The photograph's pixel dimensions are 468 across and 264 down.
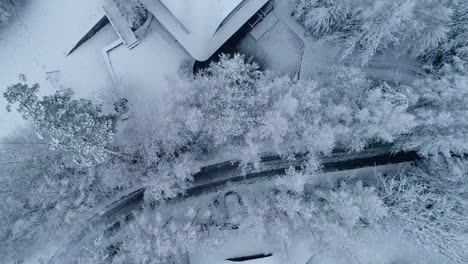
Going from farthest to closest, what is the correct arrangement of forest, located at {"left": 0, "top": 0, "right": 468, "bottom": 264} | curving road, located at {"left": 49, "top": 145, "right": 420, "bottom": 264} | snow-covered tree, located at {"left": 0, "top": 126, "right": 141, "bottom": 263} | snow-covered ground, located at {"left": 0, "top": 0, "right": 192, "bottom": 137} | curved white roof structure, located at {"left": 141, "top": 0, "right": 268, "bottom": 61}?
curving road, located at {"left": 49, "top": 145, "right": 420, "bottom": 264} → snow-covered ground, located at {"left": 0, "top": 0, "right": 192, "bottom": 137} → snow-covered tree, located at {"left": 0, "top": 126, "right": 141, "bottom": 263} → curved white roof structure, located at {"left": 141, "top": 0, "right": 268, "bottom": 61} → forest, located at {"left": 0, "top": 0, "right": 468, "bottom": 264}

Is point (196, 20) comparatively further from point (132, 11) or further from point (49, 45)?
point (49, 45)

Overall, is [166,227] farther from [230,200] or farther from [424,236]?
[424,236]

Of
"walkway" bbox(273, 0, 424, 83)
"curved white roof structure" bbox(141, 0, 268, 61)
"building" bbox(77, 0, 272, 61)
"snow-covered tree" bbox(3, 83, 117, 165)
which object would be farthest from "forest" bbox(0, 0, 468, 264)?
"curved white roof structure" bbox(141, 0, 268, 61)

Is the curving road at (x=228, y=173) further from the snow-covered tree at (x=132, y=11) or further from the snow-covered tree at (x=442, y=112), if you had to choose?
the snow-covered tree at (x=132, y=11)

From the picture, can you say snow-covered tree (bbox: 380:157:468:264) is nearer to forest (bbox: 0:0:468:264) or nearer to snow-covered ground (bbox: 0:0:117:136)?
forest (bbox: 0:0:468:264)

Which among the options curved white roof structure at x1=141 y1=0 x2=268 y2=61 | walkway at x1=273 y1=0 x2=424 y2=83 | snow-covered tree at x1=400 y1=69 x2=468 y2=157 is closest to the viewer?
snow-covered tree at x1=400 y1=69 x2=468 y2=157

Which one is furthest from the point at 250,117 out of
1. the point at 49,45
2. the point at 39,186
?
the point at 49,45

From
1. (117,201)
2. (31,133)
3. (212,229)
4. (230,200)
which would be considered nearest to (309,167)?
(230,200)
